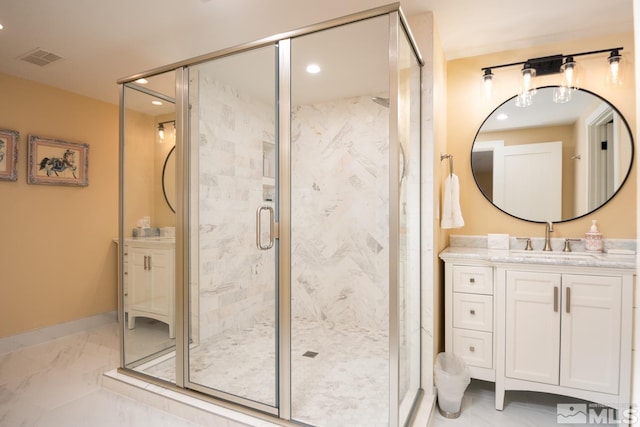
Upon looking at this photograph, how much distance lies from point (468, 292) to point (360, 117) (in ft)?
5.97

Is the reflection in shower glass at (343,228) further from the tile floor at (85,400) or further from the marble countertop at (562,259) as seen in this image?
the marble countertop at (562,259)

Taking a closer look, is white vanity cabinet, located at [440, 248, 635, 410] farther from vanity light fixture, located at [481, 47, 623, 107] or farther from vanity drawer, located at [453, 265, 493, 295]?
vanity light fixture, located at [481, 47, 623, 107]

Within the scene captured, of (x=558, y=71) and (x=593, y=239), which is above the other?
(x=558, y=71)

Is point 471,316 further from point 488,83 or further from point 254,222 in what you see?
point 488,83

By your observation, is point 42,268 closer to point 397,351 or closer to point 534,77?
point 397,351

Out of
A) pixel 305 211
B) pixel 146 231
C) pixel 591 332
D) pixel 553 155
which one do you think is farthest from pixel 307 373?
pixel 553 155

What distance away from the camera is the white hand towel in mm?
2314

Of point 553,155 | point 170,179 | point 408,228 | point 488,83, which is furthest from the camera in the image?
point 488,83

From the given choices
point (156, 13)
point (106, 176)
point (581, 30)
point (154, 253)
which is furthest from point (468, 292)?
point (106, 176)

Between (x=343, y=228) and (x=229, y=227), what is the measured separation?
1348mm

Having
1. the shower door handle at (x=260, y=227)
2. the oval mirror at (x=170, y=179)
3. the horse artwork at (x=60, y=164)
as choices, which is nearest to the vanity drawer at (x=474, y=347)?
the shower door handle at (x=260, y=227)

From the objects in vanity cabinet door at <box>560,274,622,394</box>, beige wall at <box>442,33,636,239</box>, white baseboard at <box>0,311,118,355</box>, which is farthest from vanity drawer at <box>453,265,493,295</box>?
white baseboard at <box>0,311,118,355</box>

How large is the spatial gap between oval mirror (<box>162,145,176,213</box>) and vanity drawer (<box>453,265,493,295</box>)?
1.95 meters

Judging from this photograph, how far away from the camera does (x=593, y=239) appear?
7.73 feet
